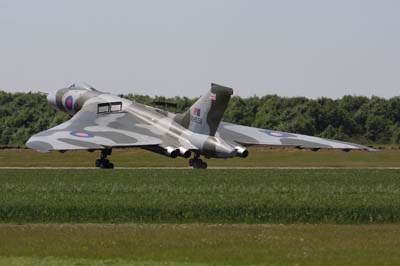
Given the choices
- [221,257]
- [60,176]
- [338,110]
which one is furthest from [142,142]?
[338,110]

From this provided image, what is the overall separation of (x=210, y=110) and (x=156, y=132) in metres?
4.46

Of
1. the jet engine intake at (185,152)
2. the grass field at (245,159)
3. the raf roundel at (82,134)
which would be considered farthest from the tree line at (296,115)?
the jet engine intake at (185,152)

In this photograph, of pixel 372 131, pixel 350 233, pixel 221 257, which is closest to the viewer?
pixel 221 257

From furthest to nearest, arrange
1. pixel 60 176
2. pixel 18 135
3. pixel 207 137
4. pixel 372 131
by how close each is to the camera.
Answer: pixel 372 131
pixel 18 135
pixel 207 137
pixel 60 176

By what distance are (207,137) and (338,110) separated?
52689mm

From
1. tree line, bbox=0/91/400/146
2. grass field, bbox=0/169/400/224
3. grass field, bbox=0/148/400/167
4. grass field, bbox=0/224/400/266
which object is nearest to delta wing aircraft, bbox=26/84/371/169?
grass field, bbox=0/148/400/167

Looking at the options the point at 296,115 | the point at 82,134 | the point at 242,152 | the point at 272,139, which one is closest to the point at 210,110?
the point at 242,152

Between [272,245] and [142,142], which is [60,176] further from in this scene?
[272,245]

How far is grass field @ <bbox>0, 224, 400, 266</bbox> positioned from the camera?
23625 mm

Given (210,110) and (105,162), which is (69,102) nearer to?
(105,162)

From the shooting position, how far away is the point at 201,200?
34.6m

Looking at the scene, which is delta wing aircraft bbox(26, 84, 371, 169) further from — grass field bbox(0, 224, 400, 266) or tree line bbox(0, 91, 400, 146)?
tree line bbox(0, 91, 400, 146)

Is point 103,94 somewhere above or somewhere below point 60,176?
above

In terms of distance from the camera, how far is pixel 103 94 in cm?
6681
